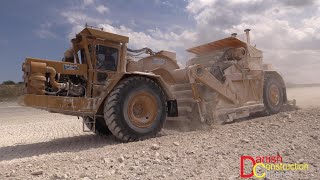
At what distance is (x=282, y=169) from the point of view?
469 centimetres

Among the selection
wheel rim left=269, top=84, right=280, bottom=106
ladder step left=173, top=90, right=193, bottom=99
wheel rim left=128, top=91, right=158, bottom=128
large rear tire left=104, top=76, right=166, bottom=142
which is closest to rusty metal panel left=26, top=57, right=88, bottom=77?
large rear tire left=104, top=76, right=166, bottom=142

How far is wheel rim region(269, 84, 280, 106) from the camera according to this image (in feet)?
36.4

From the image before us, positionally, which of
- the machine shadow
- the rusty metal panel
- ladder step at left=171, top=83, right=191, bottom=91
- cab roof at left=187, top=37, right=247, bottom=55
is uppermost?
cab roof at left=187, top=37, right=247, bottom=55

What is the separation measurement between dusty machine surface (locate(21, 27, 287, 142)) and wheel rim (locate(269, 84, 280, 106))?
2.49 ft

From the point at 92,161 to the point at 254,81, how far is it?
258 inches

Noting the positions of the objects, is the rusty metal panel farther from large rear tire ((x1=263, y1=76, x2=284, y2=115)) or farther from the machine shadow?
large rear tire ((x1=263, y1=76, x2=284, y2=115))

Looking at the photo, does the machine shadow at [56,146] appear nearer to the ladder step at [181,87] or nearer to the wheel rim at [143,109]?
the wheel rim at [143,109]

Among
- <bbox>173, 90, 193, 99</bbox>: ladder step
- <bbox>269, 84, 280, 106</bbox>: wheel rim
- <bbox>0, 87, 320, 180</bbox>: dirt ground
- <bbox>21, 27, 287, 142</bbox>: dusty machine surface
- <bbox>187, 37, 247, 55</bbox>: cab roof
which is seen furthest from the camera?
<bbox>269, 84, 280, 106</bbox>: wheel rim

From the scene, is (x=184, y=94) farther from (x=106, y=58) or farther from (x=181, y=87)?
(x=106, y=58)

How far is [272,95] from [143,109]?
5261 mm

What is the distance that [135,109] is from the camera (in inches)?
292

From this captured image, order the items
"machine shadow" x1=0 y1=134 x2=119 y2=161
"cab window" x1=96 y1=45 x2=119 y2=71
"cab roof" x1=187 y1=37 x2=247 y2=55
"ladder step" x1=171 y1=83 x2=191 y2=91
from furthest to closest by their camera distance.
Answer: "cab roof" x1=187 y1=37 x2=247 y2=55, "ladder step" x1=171 y1=83 x2=191 y2=91, "cab window" x1=96 y1=45 x2=119 y2=71, "machine shadow" x1=0 y1=134 x2=119 y2=161

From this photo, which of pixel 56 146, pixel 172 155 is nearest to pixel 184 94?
pixel 56 146

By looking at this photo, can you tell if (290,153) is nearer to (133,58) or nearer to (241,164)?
(241,164)
